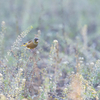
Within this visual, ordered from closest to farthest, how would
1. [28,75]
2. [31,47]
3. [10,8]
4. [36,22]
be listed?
[28,75] → [31,47] → [36,22] → [10,8]

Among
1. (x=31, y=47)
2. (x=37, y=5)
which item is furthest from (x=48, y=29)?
(x=31, y=47)

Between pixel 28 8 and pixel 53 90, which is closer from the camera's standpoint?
pixel 53 90

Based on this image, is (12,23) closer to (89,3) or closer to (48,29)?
(48,29)

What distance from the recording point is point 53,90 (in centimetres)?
227

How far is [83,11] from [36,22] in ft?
6.86

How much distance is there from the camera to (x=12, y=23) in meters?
6.00

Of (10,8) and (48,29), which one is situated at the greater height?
(10,8)

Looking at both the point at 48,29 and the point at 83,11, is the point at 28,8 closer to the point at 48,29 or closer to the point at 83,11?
the point at 48,29

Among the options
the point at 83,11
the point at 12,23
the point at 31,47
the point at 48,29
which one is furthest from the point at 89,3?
the point at 31,47

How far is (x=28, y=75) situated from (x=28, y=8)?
12.3 feet

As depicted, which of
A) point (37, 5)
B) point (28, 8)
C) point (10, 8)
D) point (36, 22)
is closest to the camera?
point (36, 22)

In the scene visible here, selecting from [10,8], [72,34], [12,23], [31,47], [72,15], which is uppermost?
[10,8]

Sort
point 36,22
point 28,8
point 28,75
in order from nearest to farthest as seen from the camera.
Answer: point 28,75
point 36,22
point 28,8

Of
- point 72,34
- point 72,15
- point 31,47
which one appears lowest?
point 31,47
